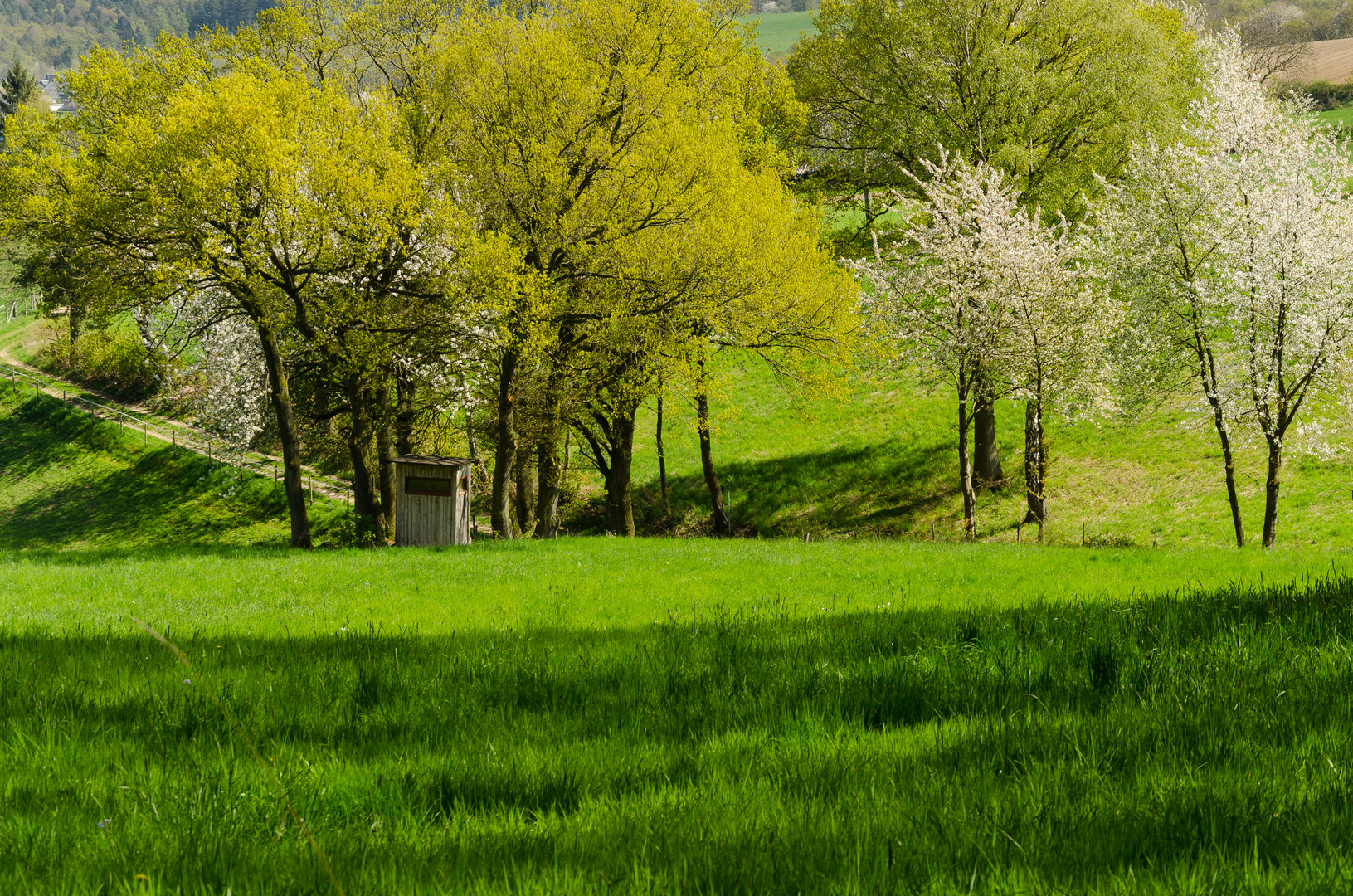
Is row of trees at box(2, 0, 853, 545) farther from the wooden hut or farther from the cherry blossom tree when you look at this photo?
the cherry blossom tree

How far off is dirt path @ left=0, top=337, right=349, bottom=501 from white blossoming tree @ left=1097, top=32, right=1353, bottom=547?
33338 millimetres

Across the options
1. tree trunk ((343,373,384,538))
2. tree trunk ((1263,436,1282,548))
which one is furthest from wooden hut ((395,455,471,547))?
tree trunk ((1263,436,1282,548))

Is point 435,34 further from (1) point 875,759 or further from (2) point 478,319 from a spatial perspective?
(1) point 875,759

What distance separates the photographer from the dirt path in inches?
1736

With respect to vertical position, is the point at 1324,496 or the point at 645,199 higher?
the point at 645,199

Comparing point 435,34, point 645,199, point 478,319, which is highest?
point 435,34

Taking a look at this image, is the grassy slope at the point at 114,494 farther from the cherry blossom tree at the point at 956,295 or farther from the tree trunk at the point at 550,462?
the cherry blossom tree at the point at 956,295

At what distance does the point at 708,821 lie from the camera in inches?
91.2

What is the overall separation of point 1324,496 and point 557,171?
25.6 metres

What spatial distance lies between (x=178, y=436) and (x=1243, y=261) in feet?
173

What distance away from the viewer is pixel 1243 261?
2320cm

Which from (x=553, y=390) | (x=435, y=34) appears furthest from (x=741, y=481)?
(x=435, y=34)

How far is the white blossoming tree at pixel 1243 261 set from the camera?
22688 mm

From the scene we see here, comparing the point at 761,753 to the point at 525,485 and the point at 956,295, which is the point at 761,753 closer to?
the point at 956,295
